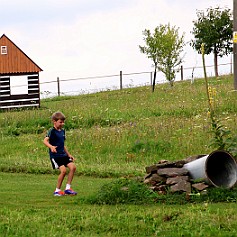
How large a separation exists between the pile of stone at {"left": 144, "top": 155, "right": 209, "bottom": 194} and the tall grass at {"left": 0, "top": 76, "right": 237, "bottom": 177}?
0.86m

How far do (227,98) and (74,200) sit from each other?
1525 cm

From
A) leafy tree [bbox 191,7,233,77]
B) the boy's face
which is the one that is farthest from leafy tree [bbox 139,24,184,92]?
the boy's face

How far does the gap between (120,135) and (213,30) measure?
26900 mm

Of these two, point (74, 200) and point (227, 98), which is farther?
point (227, 98)

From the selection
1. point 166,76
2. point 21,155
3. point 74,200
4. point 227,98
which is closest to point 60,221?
point 74,200

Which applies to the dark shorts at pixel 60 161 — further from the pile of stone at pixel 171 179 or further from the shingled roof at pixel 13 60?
the shingled roof at pixel 13 60

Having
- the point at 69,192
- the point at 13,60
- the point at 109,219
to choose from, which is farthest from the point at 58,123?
the point at 13,60

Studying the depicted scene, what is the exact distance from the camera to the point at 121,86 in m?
47.6

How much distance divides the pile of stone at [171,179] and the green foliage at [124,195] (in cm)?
28

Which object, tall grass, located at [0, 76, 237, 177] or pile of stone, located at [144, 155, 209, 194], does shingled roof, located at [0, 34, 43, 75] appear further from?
pile of stone, located at [144, 155, 209, 194]

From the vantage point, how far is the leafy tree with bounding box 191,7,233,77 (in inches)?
1816

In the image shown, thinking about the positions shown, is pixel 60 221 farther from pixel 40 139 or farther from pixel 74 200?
pixel 40 139

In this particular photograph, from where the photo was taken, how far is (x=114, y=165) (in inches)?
683

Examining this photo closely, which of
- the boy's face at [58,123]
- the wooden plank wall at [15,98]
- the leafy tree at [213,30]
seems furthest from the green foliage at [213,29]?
the boy's face at [58,123]
